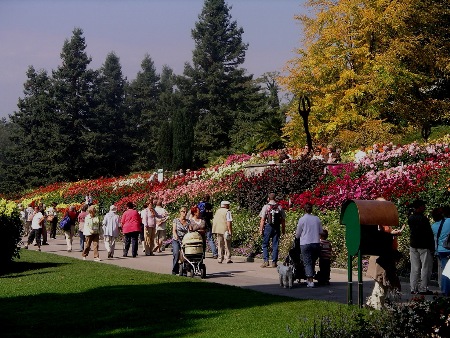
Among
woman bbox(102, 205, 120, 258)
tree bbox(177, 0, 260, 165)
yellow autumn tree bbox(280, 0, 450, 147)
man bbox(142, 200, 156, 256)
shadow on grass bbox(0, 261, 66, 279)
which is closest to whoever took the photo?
shadow on grass bbox(0, 261, 66, 279)

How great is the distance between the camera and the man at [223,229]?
22.5 m

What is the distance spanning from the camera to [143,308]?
520 inches

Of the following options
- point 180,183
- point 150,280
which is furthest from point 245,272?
point 180,183

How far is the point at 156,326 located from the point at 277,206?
9.68 metres

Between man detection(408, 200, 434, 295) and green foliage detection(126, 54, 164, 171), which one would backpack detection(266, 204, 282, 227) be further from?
green foliage detection(126, 54, 164, 171)

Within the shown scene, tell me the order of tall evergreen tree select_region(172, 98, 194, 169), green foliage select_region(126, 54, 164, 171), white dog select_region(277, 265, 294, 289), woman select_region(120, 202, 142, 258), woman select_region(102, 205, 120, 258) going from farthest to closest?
green foliage select_region(126, 54, 164, 171) < tall evergreen tree select_region(172, 98, 194, 169) < woman select_region(120, 202, 142, 258) < woman select_region(102, 205, 120, 258) < white dog select_region(277, 265, 294, 289)

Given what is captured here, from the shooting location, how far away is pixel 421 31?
A: 125 feet

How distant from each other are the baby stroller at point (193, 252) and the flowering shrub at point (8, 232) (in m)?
5.03

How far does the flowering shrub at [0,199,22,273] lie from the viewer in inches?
814

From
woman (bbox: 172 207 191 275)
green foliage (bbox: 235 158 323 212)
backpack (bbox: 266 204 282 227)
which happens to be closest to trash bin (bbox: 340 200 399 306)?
woman (bbox: 172 207 191 275)

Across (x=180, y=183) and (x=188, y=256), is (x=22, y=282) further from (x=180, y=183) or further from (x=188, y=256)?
(x=180, y=183)

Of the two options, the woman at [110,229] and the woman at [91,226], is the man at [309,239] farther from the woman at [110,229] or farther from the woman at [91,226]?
the woman at [110,229]

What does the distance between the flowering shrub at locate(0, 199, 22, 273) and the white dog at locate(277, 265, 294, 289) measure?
7.79 metres

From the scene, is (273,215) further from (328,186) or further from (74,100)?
(74,100)
